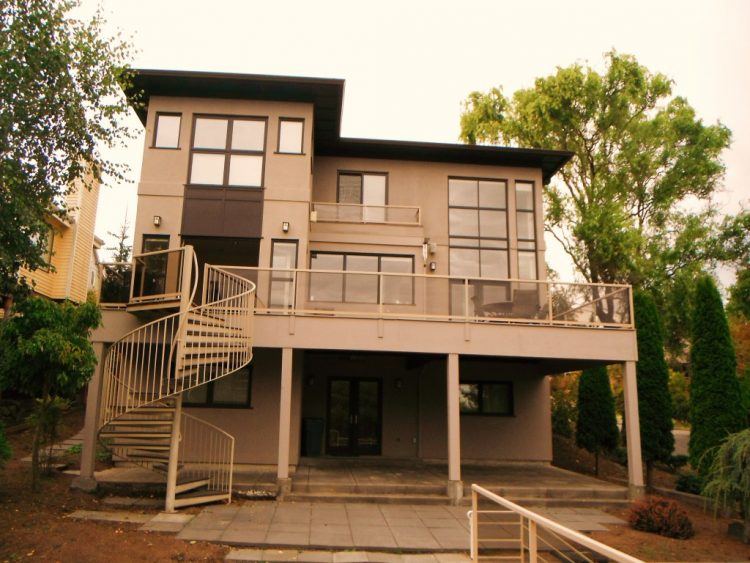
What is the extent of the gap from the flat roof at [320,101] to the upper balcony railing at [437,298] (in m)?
4.57

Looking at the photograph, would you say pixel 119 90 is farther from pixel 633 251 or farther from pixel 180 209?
pixel 633 251

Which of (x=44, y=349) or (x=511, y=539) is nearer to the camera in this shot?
(x=511, y=539)

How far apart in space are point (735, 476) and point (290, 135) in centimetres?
1084

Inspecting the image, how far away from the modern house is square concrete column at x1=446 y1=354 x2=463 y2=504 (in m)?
0.04

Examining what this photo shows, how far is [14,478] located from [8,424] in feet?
19.8

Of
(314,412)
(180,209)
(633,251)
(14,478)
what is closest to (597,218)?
(633,251)

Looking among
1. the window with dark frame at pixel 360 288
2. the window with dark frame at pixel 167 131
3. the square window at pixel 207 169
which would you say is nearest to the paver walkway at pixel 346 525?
the window with dark frame at pixel 360 288

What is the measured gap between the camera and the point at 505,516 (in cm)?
902

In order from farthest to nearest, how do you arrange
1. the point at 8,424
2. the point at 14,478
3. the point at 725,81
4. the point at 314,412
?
the point at 725,81 → the point at 8,424 → the point at 314,412 → the point at 14,478

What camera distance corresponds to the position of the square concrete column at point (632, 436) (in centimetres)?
1001

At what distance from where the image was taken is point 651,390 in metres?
13.0

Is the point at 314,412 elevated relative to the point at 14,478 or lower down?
elevated

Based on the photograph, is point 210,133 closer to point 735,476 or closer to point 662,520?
point 662,520

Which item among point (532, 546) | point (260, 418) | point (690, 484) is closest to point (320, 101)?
point (260, 418)
